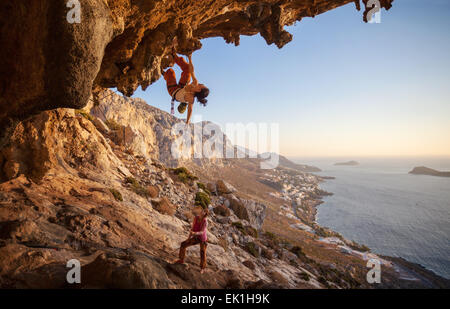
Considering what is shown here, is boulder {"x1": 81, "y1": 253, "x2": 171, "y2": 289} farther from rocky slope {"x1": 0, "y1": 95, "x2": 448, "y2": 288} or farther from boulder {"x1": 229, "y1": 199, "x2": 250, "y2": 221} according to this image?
boulder {"x1": 229, "y1": 199, "x2": 250, "y2": 221}

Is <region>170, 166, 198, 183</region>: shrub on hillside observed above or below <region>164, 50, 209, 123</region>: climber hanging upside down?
below

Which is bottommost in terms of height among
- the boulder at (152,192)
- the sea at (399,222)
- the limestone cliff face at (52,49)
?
the sea at (399,222)

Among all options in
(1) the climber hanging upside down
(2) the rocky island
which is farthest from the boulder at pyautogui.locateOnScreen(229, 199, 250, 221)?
(1) the climber hanging upside down

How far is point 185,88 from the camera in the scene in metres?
6.27

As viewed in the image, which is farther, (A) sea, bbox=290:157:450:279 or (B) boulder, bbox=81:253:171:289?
(A) sea, bbox=290:157:450:279

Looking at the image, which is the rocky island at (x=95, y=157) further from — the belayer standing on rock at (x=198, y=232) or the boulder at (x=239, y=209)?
the boulder at (x=239, y=209)

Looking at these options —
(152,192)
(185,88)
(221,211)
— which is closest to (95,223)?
(185,88)

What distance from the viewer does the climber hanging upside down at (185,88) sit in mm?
6120

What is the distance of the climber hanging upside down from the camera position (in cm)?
612

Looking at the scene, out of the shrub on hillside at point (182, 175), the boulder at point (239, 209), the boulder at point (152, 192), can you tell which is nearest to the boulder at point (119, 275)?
the boulder at point (152, 192)
